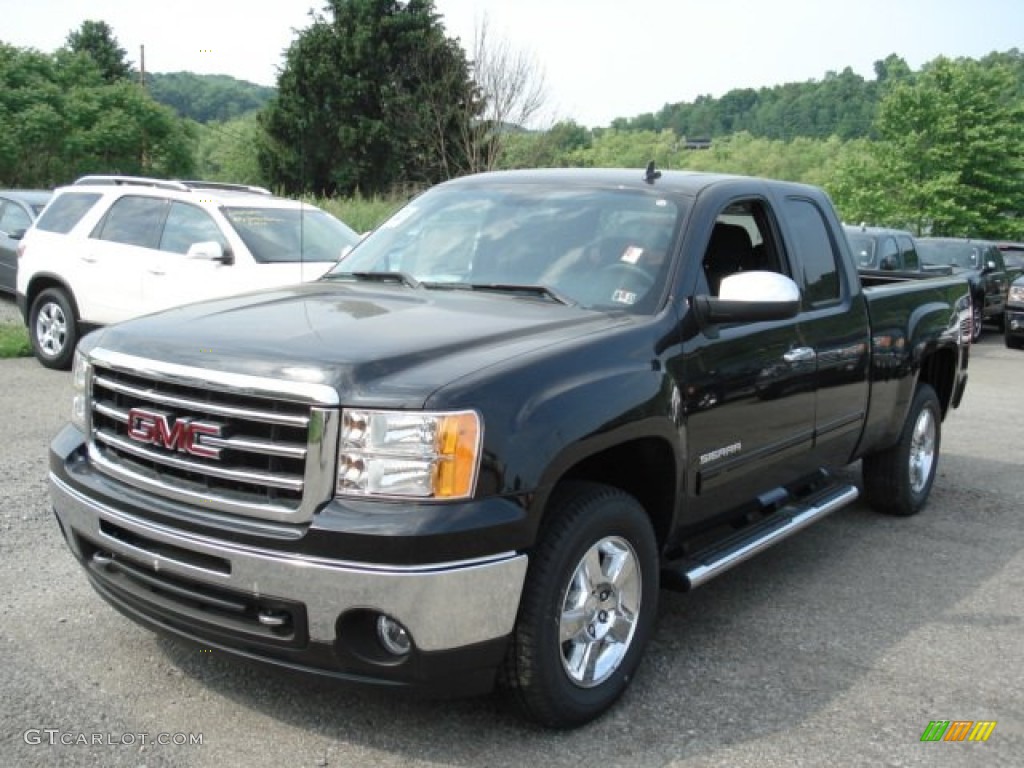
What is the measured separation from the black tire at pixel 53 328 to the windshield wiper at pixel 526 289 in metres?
7.56

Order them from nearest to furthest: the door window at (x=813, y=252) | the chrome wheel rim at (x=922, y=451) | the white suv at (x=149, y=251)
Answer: the door window at (x=813, y=252)
the chrome wheel rim at (x=922, y=451)
the white suv at (x=149, y=251)

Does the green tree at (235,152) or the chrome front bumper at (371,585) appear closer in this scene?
the chrome front bumper at (371,585)

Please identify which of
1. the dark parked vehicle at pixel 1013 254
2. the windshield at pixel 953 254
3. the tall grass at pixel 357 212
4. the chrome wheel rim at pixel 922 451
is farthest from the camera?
the tall grass at pixel 357 212

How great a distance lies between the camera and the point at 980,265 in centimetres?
1916

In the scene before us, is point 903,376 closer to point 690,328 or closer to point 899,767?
point 690,328

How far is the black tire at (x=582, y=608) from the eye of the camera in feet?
10.7

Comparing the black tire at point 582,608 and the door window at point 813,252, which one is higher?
the door window at point 813,252

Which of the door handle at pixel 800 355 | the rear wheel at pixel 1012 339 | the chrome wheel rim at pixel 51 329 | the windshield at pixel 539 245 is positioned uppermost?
the windshield at pixel 539 245

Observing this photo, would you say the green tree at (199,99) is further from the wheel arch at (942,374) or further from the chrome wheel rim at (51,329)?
the wheel arch at (942,374)

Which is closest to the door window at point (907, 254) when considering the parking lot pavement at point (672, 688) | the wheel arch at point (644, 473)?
the parking lot pavement at point (672, 688)

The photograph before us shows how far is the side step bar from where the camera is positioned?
13.3ft

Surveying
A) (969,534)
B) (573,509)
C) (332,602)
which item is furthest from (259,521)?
(969,534)

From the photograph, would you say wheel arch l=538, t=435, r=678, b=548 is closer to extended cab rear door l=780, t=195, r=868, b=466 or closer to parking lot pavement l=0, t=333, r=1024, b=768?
parking lot pavement l=0, t=333, r=1024, b=768

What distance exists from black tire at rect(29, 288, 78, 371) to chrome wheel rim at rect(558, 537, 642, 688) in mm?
8475
